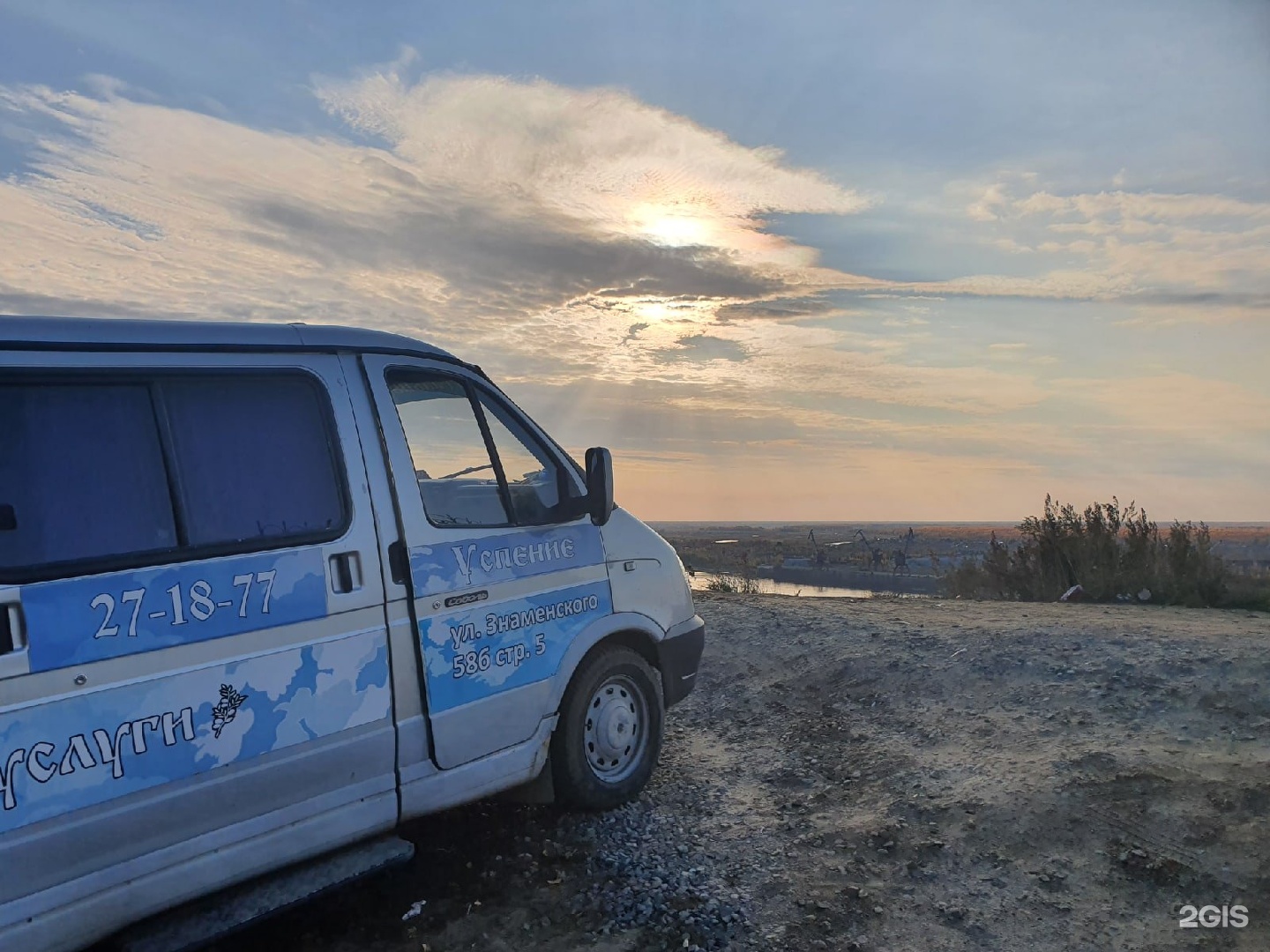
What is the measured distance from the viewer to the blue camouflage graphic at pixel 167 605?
2.80 metres

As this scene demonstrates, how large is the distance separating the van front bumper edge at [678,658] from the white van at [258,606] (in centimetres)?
59

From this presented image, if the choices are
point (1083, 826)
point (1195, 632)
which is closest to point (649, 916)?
point (1083, 826)

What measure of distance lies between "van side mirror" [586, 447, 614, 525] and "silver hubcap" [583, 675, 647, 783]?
0.99 m

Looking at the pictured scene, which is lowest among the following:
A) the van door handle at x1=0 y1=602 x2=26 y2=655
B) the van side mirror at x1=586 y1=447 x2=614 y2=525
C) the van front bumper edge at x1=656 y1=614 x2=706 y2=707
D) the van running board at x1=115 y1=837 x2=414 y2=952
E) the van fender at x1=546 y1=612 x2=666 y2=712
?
the van running board at x1=115 y1=837 x2=414 y2=952

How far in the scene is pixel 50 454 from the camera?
2.98m

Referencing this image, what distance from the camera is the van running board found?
9.91ft

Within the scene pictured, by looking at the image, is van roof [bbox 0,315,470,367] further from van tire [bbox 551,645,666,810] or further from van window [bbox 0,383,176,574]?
van tire [bbox 551,645,666,810]

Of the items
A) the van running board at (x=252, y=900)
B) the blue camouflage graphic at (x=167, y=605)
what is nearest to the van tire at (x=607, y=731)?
the van running board at (x=252, y=900)

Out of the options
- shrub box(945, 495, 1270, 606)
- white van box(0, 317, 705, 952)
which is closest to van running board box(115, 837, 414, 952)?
white van box(0, 317, 705, 952)

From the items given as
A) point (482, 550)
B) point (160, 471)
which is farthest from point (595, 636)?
point (160, 471)

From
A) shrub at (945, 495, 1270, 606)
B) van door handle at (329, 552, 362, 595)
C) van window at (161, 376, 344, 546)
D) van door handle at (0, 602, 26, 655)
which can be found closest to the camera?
van door handle at (0, 602, 26, 655)

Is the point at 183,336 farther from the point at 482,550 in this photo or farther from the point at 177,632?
the point at 482,550

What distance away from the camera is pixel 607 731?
188 inches

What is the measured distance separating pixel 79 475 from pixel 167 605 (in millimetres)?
541
